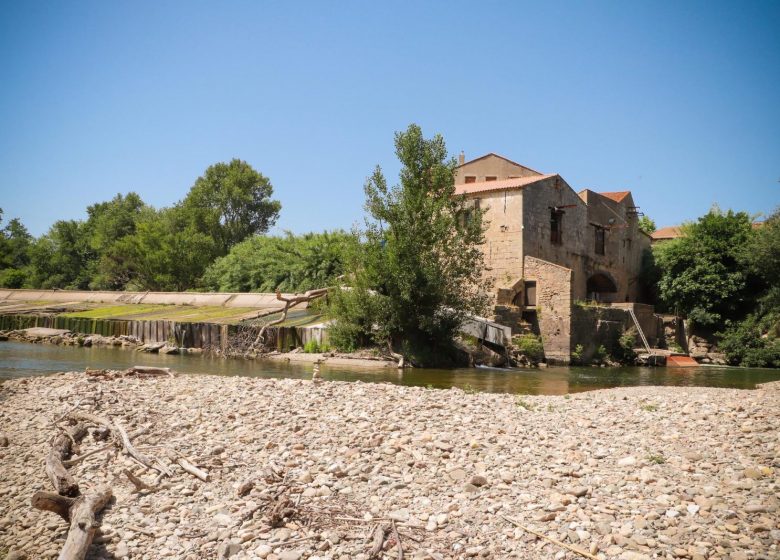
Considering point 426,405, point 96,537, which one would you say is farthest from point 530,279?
point 96,537

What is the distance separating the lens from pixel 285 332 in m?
24.9

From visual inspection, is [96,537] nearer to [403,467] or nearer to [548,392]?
[403,467]

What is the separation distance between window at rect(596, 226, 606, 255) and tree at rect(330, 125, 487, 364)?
17.5 metres

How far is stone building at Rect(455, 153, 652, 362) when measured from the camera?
89.6 feet

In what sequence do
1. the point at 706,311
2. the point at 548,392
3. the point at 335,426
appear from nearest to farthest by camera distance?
the point at 335,426, the point at 548,392, the point at 706,311

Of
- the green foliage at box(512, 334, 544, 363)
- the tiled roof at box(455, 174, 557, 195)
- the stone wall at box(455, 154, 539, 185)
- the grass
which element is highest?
the stone wall at box(455, 154, 539, 185)

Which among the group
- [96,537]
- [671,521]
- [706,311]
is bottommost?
[96,537]

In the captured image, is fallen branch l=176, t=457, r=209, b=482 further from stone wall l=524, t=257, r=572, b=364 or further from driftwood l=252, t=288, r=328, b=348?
stone wall l=524, t=257, r=572, b=364

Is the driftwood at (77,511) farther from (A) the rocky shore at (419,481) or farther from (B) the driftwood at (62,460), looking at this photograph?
(B) the driftwood at (62,460)

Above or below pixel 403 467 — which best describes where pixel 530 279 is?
above

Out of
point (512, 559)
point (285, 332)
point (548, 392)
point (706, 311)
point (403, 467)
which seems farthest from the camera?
point (706, 311)

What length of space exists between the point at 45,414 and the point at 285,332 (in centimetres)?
1519

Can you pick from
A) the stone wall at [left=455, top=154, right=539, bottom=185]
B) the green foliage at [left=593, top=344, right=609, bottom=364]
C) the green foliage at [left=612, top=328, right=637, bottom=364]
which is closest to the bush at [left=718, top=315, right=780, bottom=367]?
the green foliage at [left=612, top=328, right=637, bottom=364]

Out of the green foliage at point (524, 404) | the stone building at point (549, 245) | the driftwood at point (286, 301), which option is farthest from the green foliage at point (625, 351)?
the green foliage at point (524, 404)
